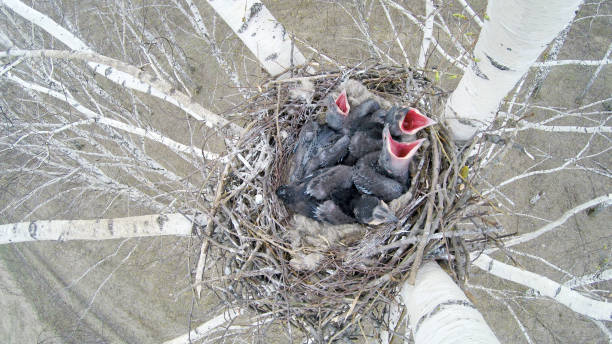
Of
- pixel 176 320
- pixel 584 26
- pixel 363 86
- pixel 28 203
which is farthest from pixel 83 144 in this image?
pixel 584 26

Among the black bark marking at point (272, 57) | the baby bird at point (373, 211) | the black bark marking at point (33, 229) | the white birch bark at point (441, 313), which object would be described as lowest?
the white birch bark at point (441, 313)

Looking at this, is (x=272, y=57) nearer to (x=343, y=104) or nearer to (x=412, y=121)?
(x=343, y=104)

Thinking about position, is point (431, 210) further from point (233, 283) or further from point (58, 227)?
point (58, 227)

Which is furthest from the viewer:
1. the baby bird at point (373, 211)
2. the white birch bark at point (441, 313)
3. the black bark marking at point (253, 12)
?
the black bark marking at point (253, 12)

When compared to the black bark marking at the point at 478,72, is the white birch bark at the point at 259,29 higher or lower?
A: higher

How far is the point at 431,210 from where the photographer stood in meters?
1.77

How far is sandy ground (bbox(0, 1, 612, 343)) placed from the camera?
4.91m

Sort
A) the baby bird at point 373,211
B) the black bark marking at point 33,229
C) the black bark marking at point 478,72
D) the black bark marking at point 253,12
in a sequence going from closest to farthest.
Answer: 1. the black bark marking at point 478,72
2. the baby bird at point 373,211
3. the black bark marking at point 253,12
4. the black bark marking at point 33,229

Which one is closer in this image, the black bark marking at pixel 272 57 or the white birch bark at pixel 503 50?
the white birch bark at pixel 503 50

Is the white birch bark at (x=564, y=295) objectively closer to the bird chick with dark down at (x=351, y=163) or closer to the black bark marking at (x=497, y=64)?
the bird chick with dark down at (x=351, y=163)

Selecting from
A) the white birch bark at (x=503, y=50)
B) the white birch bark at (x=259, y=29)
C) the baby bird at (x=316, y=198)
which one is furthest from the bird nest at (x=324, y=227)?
the white birch bark at (x=503, y=50)

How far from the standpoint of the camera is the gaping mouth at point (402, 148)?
6.66 feet

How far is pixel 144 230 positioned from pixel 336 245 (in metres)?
1.31

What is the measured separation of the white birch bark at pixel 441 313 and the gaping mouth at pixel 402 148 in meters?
0.67
